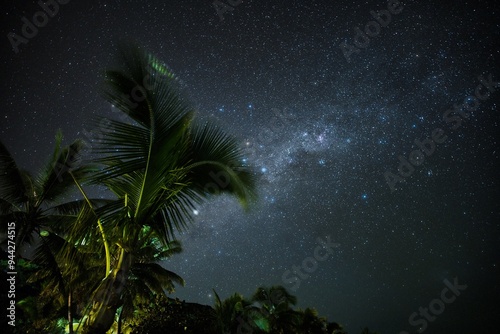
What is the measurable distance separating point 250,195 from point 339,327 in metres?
22.7

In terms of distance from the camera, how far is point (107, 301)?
313cm

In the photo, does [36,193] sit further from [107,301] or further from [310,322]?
[310,322]

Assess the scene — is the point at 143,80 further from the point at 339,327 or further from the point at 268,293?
the point at 339,327

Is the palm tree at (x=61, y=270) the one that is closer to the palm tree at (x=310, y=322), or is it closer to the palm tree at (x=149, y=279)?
the palm tree at (x=149, y=279)

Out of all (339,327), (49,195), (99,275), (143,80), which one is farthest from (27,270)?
(339,327)

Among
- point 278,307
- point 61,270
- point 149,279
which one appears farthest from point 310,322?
point 61,270

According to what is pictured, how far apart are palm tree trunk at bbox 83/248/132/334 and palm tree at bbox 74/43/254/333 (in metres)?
0.01

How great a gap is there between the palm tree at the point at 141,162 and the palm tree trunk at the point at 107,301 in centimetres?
1

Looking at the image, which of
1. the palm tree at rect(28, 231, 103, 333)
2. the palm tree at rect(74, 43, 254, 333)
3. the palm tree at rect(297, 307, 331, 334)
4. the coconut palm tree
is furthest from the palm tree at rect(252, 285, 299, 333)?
the palm tree at rect(74, 43, 254, 333)

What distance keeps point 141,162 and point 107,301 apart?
1839 millimetres

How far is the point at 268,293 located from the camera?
1973cm

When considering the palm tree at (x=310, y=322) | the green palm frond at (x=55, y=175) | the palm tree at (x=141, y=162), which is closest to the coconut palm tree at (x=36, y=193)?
the green palm frond at (x=55, y=175)

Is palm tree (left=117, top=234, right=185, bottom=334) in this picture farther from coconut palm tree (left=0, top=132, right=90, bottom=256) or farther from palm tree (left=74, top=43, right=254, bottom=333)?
palm tree (left=74, top=43, right=254, bottom=333)

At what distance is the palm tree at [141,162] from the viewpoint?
11.6 ft
